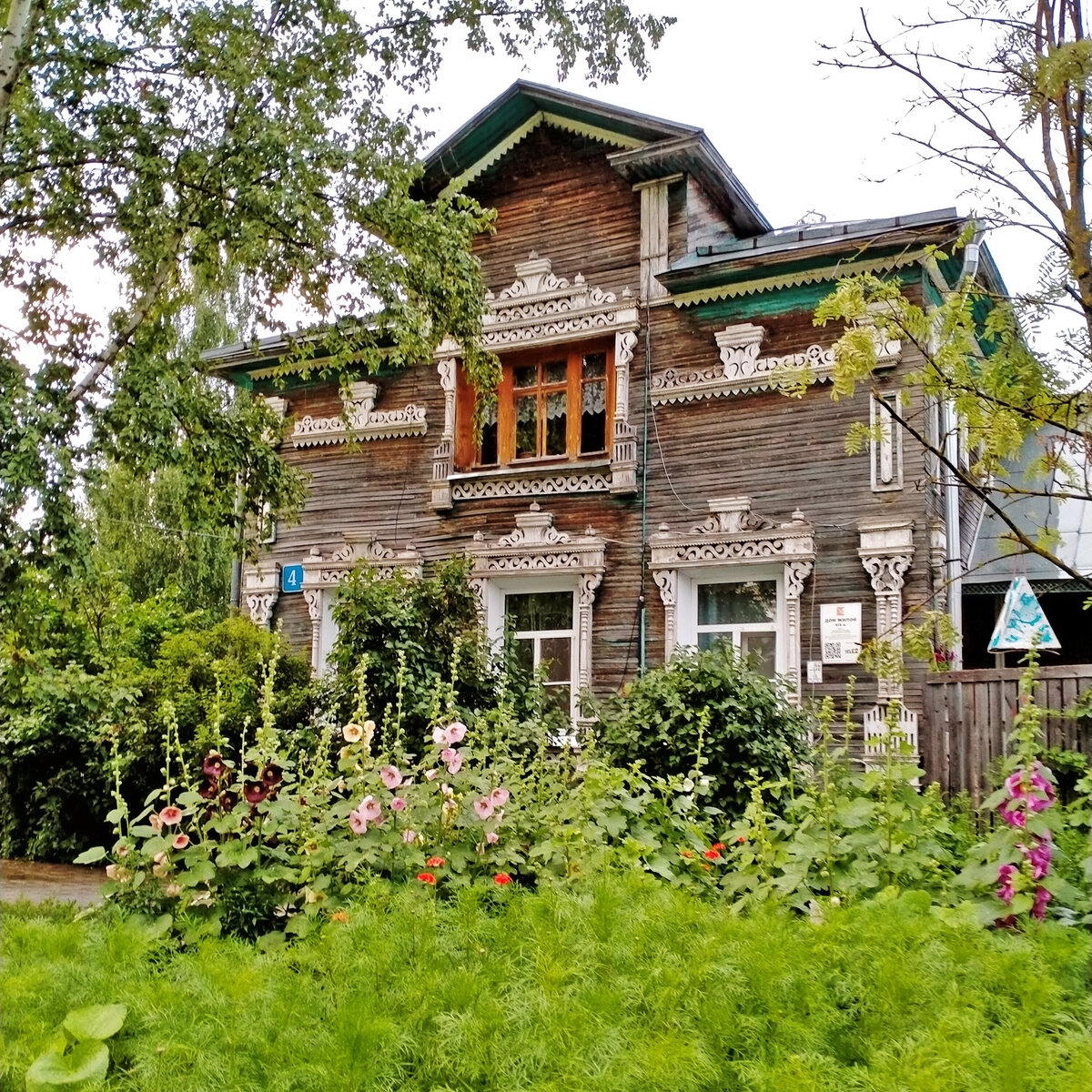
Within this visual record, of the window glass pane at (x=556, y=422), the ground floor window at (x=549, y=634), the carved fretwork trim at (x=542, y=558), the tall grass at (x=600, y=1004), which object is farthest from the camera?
the window glass pane at (x=556, y=422)

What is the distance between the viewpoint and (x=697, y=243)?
797 centimetres

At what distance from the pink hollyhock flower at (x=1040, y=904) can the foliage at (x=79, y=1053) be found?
2241 mm

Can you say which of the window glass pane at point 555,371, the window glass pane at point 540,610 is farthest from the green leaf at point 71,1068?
the window glass pane at point 555,371

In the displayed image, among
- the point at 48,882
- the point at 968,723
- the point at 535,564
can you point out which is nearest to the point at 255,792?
the point at 48,882

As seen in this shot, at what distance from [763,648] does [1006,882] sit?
427 cm

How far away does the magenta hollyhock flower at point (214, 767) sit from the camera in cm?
339

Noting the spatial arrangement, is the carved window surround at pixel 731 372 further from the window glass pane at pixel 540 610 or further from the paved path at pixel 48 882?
the paved path at pixel 48 882

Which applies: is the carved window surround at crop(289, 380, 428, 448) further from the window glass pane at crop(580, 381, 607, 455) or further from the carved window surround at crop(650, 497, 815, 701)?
the carved window surround at crop(650, 497, 815, 701)

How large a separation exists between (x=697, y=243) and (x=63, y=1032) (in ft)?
23.8

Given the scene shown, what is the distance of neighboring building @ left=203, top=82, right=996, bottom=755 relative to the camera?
22.3 ft

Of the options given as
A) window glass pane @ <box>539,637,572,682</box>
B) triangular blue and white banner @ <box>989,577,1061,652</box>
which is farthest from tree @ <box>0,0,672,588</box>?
triangular blue and white banner @ <box>989,577,1061,652</box>

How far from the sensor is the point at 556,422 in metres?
8.27

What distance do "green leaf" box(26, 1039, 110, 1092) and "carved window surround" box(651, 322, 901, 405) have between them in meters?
6.11

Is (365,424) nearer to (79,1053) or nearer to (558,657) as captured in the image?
(558,657)
